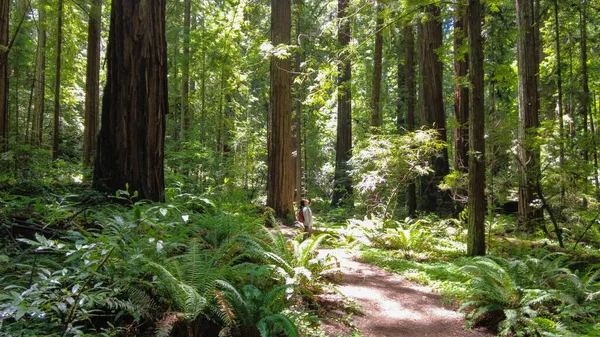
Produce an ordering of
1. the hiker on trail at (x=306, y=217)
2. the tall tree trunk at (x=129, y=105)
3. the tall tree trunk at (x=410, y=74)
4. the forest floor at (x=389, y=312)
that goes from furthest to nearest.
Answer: the tall tree trunk at (x=410, y=74)
the hiker on trail at (x=306, y=217)
the tall tree trunk at (x=129, y=105)
the forest floor at (x=389, y=312)

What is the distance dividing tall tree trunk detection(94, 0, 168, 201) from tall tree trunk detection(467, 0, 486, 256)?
18.5ft

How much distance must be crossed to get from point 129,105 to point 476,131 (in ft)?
20.3

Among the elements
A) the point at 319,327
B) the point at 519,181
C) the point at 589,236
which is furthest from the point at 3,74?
the point at 589,236

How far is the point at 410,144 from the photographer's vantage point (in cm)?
1077

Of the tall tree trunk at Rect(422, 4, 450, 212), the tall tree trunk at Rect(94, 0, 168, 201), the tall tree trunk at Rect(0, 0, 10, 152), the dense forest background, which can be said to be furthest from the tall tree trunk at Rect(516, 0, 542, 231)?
the tall tree trunk at Rect(0, 0, 10, 152)

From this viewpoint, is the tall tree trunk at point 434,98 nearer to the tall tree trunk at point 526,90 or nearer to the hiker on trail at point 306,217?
the tall tree trunk at point 526,90

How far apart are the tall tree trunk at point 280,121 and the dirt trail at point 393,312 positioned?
14.6ft

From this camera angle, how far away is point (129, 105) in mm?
5977

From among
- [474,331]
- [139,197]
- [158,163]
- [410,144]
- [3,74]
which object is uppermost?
[3,74]

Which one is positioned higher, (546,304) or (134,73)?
(134,73)

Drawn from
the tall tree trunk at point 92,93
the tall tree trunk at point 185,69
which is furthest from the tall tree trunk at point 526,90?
the tall tree trunk at point 92,93

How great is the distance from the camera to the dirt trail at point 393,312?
446 centimetres

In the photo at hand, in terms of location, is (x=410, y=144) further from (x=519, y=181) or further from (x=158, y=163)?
(x=158, y=163)

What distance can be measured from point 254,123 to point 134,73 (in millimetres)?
18940
